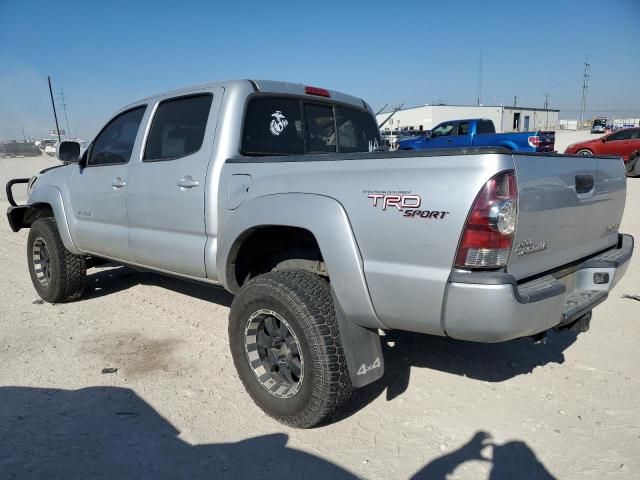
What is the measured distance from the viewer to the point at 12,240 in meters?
9.00

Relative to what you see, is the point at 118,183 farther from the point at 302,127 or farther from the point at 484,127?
the point at 484,127

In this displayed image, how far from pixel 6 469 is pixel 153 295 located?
294 cm

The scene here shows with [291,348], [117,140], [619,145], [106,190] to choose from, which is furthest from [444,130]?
[291,348]

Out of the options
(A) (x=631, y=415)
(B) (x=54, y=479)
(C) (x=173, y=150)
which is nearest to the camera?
(B) (x=54, y=479)

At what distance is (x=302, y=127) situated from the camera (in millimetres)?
3719

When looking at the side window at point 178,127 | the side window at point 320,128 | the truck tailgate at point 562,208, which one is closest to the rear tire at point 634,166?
the truck tailgate at point 562,208

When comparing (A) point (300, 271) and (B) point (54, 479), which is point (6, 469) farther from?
(A) point (300, 271)

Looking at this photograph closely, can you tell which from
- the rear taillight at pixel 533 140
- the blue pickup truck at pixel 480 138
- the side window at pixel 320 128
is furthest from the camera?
the blue pickup truck at pixel 480 138

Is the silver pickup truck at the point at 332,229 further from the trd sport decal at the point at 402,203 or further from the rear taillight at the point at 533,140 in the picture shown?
the rear taillight at the point at 533,140

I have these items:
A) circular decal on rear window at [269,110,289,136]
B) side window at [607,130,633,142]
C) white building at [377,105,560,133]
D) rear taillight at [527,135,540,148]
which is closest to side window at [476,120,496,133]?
rear taillight at [527,135,540,148]

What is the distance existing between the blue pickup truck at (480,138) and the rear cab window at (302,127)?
11732 mm

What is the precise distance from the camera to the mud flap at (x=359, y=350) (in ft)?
8.22

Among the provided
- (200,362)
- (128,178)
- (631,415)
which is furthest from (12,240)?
(631,415)

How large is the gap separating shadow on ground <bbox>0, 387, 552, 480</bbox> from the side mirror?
8.20ft
